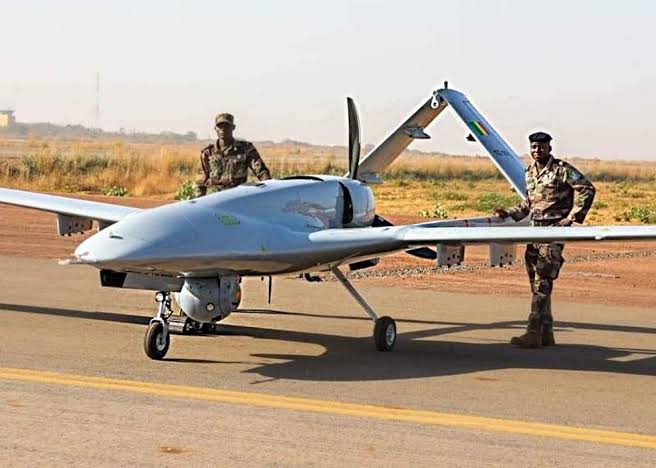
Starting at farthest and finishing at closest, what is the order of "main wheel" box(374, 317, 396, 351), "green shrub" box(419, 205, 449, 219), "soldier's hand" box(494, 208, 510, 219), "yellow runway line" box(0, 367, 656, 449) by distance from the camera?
"green shrub" box(419, 205, 449, 219)
"soldier's hand" box(494, 208, 510, 219)
"main wheel" box(374, 317, 396, 351)
"yellow runway line" box(0, 367, 656, 449)

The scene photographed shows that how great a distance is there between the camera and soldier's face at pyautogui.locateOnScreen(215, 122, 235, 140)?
52.1 ft

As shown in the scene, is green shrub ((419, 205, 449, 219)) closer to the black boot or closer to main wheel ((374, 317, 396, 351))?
the black boot

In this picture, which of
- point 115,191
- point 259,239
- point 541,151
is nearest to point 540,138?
point 541,151

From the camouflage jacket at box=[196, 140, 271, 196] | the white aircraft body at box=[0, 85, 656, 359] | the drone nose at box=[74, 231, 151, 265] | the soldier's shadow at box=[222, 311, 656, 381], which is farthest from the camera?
the camouflage jacket at box=[196, 140, 271, 196]

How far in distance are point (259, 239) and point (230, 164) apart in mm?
3604

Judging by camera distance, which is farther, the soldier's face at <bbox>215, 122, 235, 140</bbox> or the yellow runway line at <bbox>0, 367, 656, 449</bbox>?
the soldier's face at <bbox>215, 122, 235, 140</bbox>

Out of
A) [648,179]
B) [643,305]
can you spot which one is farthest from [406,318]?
[648,179]

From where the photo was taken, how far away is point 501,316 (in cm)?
1711

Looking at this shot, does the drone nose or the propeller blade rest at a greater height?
the propeller blade

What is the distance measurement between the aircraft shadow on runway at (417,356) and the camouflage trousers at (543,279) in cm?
33

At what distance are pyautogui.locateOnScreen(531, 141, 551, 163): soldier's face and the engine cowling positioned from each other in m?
4.13

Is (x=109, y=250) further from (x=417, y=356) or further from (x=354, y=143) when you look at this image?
(x=354, y=143)

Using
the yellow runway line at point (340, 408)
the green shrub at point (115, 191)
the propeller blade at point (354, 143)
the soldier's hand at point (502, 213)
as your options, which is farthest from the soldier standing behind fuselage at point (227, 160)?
the green shrub at point (115, 191)

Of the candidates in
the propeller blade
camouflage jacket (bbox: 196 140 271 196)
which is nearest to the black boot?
the propeller blade
